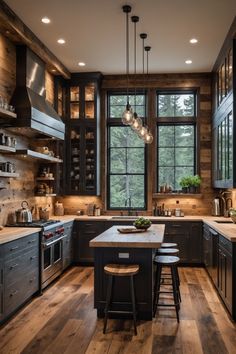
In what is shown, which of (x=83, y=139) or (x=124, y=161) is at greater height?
(x=83, y=139)

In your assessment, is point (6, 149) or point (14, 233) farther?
point (6, 149)

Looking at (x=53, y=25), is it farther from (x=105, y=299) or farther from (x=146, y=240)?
(x=105, y=299)

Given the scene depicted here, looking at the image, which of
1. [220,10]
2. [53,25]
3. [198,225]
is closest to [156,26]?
[220,10]

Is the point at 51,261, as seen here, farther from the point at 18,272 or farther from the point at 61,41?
the point at 61,41

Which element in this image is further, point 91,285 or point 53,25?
point 91,285

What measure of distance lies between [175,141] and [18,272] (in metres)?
4.58

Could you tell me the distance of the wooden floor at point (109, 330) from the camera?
3.53 meters

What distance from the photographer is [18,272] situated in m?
4.44

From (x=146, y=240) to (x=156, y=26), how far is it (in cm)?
307

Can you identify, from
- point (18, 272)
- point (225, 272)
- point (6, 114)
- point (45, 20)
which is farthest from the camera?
point (45, 20)

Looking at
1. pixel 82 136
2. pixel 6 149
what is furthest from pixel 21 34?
pixel 82 136

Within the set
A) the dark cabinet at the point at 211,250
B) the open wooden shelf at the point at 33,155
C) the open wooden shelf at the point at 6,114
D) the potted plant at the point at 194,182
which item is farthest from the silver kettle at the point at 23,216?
the potted plant at the point at 194,182

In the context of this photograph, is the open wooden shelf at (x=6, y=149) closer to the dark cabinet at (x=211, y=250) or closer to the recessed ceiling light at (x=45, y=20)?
the recessed ceiling light at (x=45, y=20)

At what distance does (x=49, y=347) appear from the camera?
11.7 ft
